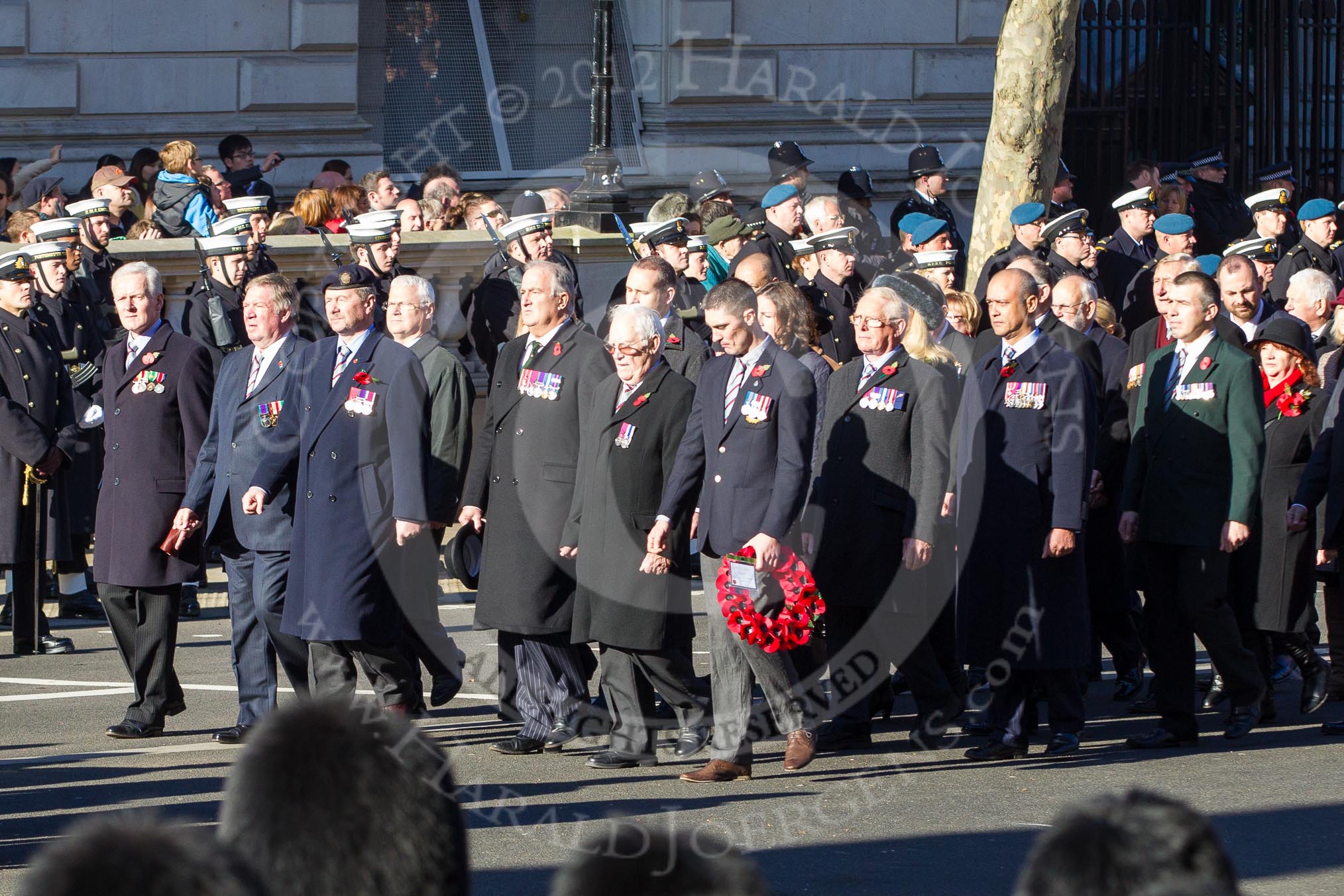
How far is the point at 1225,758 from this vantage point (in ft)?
25.0

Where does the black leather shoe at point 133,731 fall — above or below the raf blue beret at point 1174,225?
below

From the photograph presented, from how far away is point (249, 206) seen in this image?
1209 cm

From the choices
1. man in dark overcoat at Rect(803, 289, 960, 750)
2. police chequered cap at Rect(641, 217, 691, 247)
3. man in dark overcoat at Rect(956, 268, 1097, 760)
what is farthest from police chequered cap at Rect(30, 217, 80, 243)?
man in dark overcoat at Rect(956, 268, 1097, 760)

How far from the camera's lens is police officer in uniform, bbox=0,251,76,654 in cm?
974

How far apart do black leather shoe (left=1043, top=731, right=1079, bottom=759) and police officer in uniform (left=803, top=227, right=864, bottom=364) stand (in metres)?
3.23

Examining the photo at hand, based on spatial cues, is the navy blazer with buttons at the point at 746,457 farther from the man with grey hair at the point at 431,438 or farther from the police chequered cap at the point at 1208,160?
the police chequered cap at the point at 1208,160

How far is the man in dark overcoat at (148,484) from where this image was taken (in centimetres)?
812

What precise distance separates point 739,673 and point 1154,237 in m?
7.17

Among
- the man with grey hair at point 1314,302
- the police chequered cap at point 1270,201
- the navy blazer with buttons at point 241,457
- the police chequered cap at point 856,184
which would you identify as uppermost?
the police chequered cap at point 856,184

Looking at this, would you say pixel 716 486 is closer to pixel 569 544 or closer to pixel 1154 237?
pixel 569 544

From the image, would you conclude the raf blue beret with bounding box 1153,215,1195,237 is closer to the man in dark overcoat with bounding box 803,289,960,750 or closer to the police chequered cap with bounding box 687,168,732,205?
the police chequered cap with bounding box 687,168,732,205

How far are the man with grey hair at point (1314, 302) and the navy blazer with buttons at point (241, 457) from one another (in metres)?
5.01

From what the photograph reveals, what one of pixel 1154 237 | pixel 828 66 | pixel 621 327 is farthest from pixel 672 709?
pixel 828 66

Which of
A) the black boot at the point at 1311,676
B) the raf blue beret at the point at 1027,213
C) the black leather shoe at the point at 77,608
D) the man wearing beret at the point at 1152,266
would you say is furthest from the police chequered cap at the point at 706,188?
the black boot at the point at 1311,676
